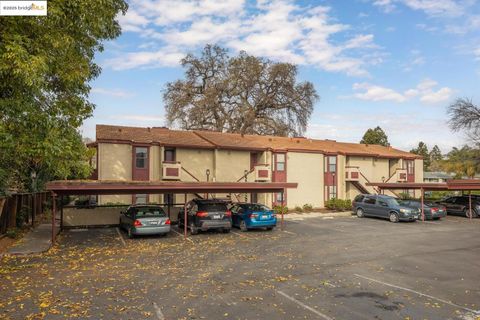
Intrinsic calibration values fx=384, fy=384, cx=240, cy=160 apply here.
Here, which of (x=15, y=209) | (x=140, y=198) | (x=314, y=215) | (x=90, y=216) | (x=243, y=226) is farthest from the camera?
(x=314, y=215)

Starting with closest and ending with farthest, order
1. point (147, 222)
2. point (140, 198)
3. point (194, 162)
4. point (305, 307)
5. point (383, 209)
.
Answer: point (305, 307), point (147, 222), point (383, 209), point (140, 198), point (194, 162)

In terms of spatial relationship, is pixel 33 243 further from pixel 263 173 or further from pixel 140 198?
pixel 263 173

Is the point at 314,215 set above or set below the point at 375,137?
below

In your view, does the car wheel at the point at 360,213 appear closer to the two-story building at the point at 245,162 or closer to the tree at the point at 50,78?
the two-story building at the point at 245,162

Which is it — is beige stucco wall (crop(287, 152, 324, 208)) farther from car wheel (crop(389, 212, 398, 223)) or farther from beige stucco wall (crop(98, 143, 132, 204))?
beige stucco wall (crop(98, 143, 132, 204))

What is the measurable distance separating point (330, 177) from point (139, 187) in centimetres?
2200

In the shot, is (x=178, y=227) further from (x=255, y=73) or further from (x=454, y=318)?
(x=255, y=73)

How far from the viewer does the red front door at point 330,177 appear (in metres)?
35.1

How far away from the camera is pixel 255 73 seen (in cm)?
5009

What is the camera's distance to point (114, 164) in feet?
88.2

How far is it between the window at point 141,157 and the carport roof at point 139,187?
8.66m

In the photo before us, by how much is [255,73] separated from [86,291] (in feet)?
143

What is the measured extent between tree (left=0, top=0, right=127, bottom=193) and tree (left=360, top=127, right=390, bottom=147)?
204 ft

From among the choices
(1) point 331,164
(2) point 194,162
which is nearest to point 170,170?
(2) point 194,162
